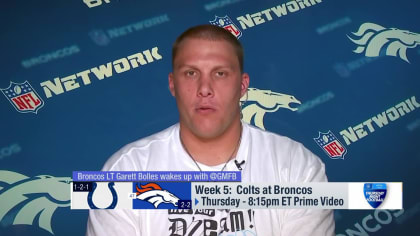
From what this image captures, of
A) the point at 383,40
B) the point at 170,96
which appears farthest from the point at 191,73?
the point at 383,40

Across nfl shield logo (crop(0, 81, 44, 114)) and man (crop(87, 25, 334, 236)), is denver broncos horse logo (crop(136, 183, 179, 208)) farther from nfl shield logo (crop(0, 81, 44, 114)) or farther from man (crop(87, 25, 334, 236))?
nfl shield logo (crop(0, 81, 44, 114))

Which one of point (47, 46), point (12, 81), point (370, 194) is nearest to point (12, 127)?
point (12, 81)

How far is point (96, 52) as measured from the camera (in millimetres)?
2469

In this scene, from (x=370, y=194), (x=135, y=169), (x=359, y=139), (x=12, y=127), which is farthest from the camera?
(x=359, y=139)

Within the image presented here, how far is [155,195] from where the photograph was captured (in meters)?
1.71

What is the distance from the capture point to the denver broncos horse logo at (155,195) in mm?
1677

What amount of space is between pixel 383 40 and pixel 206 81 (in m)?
1.31

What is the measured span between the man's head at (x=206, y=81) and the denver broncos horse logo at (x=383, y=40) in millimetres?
1078

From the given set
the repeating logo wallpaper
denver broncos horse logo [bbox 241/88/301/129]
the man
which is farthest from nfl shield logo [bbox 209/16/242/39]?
the man

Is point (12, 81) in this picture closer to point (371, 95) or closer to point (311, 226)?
point (311, 226)

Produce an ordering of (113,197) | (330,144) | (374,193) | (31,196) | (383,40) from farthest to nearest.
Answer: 1. (383,40)
2. (330,144)
3. (31,196)
4. (374,193)
5. (113,197)

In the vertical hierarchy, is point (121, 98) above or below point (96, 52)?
below

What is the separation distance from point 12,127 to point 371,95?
1.81 metres
